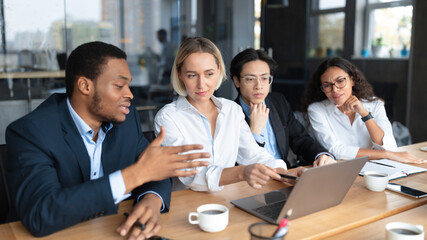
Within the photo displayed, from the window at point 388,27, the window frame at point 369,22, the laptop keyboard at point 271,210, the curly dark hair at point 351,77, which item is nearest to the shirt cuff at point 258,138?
the curly dark hair at point 351,77

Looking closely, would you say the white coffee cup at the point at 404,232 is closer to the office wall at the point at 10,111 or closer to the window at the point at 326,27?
the office wall at the point at 10,111

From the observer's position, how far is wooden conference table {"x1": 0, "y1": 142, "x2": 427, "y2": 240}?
1228 millimetres

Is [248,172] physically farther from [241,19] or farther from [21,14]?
[241,19]

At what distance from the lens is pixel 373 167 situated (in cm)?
199

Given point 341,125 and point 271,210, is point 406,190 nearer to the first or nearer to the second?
point 271,210

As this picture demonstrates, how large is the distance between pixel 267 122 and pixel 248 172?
105cm

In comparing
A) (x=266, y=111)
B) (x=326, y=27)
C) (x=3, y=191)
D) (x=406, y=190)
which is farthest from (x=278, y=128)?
(x=326, y=27)

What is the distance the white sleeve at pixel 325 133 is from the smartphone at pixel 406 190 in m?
0.69

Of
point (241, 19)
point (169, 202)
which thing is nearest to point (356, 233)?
point (169, 202)

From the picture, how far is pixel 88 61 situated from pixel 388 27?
15.9 ft

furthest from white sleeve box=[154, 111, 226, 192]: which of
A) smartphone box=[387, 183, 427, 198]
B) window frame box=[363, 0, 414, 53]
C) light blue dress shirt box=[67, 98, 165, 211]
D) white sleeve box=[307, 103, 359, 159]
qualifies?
window frame box=[363, 0, 414, 53]

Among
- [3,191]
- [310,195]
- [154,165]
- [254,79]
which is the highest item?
[254,79]

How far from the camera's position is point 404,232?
113 cm

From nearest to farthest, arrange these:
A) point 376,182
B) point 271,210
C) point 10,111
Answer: point 271,210
point 376,182
point 10,111
